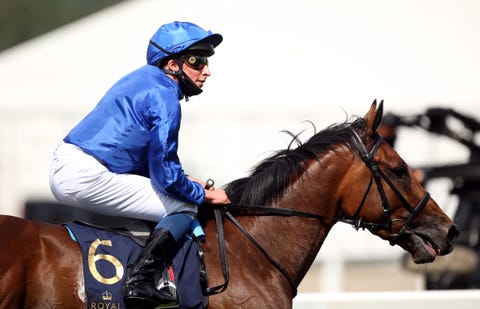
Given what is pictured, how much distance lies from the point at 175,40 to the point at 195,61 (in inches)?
6.0

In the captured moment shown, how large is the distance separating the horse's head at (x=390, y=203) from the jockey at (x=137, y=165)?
0.88 m

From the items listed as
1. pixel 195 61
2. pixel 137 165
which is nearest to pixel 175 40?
pixel 195 61

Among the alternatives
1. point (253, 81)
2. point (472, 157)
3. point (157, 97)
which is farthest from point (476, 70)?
point (157, 97)

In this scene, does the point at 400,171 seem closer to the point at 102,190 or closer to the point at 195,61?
the point at 195,61

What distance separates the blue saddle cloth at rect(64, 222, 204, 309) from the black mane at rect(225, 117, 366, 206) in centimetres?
46

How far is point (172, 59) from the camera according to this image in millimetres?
4312

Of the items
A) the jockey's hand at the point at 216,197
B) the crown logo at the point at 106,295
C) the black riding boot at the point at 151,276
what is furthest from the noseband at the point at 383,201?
the crown logo at the point at 106,295

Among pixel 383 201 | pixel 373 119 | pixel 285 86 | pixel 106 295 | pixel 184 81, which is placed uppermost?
pixel 184 81

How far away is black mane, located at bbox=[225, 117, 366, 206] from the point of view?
4.46 m

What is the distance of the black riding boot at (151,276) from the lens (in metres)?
→ 3.87

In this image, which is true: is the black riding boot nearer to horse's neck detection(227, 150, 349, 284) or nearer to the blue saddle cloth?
the blue saddle cloth

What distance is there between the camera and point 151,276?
3943 millimetres

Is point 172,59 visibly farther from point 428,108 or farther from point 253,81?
point 253,81

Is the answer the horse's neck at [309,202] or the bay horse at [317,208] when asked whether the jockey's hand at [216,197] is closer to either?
the bay horse at [317,208]
